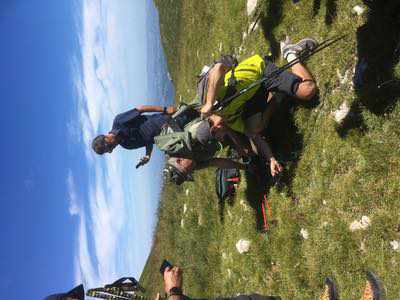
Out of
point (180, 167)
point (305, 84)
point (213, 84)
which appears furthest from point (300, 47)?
point (180, 167)

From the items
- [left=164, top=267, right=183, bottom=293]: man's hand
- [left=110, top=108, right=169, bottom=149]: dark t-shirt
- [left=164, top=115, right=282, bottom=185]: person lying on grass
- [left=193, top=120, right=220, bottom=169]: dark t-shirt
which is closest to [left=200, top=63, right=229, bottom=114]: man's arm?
[left=164, top=115, right=282, bottom=185]: person lying on grass

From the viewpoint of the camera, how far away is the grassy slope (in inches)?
191

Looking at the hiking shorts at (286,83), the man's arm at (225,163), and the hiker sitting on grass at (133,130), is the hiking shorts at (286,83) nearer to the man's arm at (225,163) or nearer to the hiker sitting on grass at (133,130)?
the man's arm at (225,163)

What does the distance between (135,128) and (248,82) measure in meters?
3.54

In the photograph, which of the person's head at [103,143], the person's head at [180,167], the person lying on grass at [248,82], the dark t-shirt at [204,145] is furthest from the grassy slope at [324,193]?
the person's head at [103,143]

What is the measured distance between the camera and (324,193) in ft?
19.4

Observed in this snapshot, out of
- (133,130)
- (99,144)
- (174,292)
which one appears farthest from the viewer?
(133,130)

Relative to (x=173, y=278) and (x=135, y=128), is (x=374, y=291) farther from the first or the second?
(x=135, y=128)

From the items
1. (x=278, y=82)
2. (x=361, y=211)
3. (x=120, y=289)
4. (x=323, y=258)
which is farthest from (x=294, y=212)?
(x=120, y=289)

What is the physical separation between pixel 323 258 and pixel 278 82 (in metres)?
2.89

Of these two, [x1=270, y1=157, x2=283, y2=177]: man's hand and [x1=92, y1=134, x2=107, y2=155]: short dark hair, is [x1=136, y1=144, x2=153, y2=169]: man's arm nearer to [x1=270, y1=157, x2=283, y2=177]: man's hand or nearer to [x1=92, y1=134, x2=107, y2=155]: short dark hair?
[x1=92, y1=134, x2=107, y2=155]: short dark hair

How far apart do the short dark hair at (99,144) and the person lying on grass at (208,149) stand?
8.06ft

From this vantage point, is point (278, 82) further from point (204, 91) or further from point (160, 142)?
point (160, 142)

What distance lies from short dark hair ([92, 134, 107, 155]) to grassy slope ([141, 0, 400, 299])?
10.7 feet
